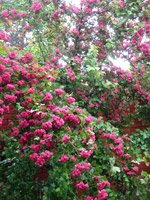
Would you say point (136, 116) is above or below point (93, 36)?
below

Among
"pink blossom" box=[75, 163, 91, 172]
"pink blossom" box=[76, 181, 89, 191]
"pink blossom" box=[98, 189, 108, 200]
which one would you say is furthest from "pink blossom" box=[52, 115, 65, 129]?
"pink blossom" box=[98, 189, 108, 200]

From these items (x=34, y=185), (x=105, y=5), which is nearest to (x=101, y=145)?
(x=34, y=185)

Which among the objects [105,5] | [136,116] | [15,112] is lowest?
[15,112]

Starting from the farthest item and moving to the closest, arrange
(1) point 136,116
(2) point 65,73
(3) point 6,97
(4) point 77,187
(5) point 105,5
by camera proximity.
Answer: (5) point 105,5
(1) point 136,116
(2) point 65,73
(3) point 6,97
(4) point 77,187

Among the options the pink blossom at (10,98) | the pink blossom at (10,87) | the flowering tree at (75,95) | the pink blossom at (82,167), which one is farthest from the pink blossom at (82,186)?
the pink blossom at (10,87)

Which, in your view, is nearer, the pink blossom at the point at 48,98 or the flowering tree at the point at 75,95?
the flowering tree at the point at 75,95

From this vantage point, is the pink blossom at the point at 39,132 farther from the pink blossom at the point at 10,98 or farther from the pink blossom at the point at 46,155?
the pink blossom at the point at 10,98

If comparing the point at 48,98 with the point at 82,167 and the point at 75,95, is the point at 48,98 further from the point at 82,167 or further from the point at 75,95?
the point at 75,95

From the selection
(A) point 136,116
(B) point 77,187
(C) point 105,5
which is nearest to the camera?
(B) point 77,187

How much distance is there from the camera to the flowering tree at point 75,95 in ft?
10.9

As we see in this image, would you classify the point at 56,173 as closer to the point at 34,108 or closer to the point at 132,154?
the point at 34,108

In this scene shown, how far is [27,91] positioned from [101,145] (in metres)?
1.36

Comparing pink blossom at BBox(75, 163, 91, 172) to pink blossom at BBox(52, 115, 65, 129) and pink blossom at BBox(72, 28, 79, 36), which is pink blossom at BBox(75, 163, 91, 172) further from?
pink blossom at BBox(72, 28, 79, 36)

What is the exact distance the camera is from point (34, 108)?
3.54 meters
